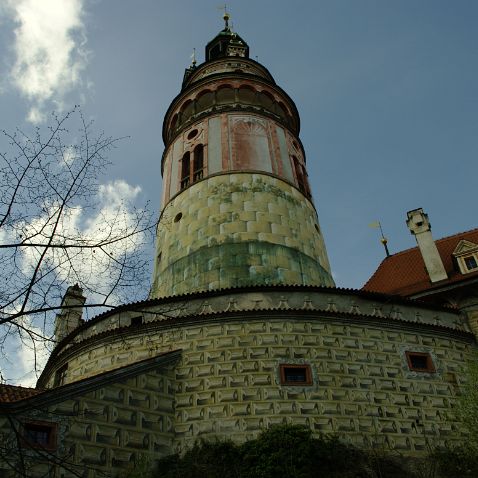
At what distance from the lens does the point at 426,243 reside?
13852 millimetres

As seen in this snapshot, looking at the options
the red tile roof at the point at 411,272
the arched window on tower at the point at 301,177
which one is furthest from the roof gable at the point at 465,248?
the arched window on tower at the point at 301,177

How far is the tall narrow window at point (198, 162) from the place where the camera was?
1582cm

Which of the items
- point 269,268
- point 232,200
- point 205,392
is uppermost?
point 232,200

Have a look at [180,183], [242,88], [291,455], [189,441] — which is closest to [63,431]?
[189,441]

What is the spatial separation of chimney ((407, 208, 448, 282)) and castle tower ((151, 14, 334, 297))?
2.48 meters

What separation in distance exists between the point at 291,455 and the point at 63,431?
3.46m

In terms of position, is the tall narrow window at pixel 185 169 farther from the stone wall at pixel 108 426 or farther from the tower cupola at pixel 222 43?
the tower cupola at pixel 222 43

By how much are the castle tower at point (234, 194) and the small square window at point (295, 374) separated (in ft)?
9.79

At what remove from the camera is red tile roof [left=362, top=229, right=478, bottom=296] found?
43.0ft

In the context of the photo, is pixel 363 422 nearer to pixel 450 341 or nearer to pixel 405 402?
pixel 405 402

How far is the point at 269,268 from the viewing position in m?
12.9

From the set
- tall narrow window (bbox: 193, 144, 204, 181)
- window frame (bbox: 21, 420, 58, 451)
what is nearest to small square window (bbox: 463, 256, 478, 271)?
tall narrow window (bbox: 193, 144, 204, 181)

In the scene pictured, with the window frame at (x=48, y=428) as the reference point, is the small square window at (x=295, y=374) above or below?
above

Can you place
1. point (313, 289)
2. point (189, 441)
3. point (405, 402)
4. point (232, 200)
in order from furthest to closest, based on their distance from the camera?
point (232, 200)
point (313, 289)
point (405, 402)
point (189, 441)
